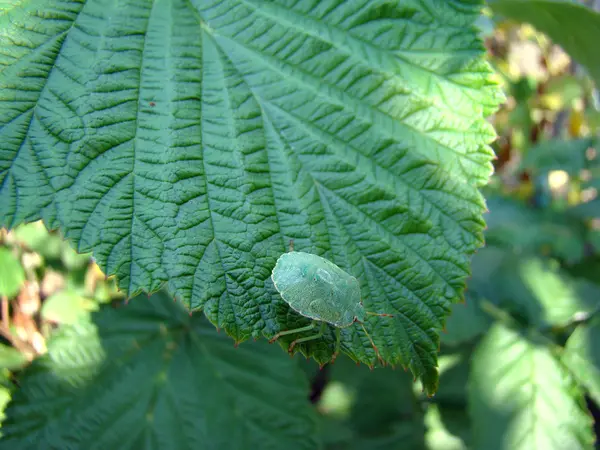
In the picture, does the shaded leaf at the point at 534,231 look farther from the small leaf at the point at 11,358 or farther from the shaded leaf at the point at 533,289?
the small leaf at the point at 11,358

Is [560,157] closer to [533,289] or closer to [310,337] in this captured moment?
[533,289]

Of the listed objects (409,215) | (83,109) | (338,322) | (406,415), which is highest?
(83,109)

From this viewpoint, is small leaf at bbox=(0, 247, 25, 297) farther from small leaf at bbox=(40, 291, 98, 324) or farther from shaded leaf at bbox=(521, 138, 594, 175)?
shaded leaf at bbox=(521, 138, 594, 175)

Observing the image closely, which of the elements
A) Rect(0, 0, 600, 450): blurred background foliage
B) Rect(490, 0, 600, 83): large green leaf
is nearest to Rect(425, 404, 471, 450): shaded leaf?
Rect(0, 0, 600, 450): blurred background foliage

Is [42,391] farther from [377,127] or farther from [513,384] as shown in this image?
[513,384]

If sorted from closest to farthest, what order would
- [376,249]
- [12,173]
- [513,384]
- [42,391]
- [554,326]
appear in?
[12,173]
[376,249]
[42,391]
[513,384]
[554,326]

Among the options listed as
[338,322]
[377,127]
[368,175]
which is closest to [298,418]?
[338,322]

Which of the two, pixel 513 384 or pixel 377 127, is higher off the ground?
pixel 377 127

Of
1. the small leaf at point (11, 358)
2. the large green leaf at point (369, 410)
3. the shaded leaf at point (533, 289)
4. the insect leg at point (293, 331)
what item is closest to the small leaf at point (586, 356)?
the shaded leaf at point (533, 289)
